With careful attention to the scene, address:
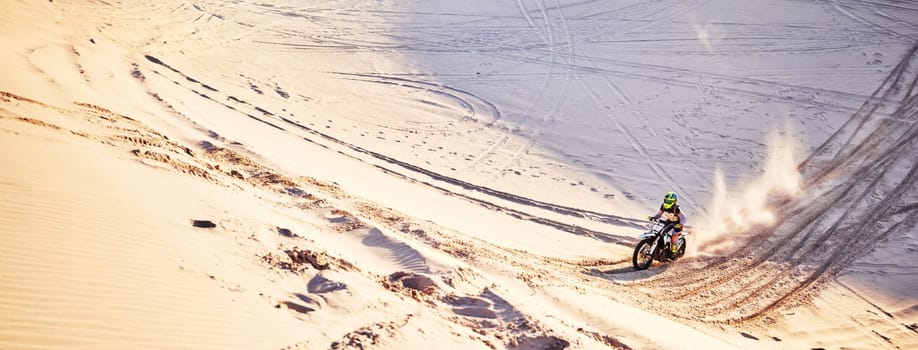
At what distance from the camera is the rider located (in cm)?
926

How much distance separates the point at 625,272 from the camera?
934 cm

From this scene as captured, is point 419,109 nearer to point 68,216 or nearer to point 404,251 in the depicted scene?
point 404,251

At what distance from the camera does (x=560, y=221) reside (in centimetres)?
1095

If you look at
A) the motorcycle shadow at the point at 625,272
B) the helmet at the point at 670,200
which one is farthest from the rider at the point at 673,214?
the motorcycle shadow at the point at 625,272

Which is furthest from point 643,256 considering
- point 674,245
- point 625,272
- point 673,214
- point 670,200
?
point 670,200

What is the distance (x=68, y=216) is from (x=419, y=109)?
1010 cm

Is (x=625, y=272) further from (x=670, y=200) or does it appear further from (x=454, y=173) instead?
(x=454, y=173)

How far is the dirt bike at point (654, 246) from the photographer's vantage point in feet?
30.6

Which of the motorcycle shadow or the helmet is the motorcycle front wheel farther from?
the helmet

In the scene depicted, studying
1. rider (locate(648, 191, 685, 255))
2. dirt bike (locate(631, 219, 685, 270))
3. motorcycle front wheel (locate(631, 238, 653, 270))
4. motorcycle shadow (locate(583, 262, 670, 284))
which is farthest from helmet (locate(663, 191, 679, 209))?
motorcycle shadow (locate(583, 262, 670, 284))

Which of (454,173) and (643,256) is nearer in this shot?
(643,256)

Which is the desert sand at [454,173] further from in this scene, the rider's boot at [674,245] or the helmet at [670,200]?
the helmet at [670,200]

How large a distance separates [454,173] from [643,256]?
438cm

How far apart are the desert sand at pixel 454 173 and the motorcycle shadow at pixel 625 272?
0.04 meters
